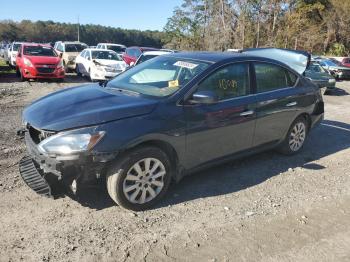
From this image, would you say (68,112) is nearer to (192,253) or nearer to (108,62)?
(192,253)

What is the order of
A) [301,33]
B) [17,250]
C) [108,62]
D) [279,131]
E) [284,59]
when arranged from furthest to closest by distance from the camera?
[301,33] < [108,62] < [284,59] < [279,131] < [17,250]

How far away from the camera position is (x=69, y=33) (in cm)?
9319

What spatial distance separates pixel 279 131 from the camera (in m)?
5.86

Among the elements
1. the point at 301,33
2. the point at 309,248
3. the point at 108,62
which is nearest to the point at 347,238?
the point at 309,248

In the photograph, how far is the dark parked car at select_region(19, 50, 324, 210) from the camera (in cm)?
375

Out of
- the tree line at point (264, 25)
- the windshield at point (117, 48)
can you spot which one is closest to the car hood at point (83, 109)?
the windshield at point (117, 48)

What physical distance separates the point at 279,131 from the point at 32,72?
39.3 ft

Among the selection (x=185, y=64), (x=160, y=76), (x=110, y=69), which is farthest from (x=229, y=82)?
(x=110, y=69)

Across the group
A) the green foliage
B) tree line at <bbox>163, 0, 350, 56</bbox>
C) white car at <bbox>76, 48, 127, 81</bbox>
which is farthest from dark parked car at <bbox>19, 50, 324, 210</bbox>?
the green foliage

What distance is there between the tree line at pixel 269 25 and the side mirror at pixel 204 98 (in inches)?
1347

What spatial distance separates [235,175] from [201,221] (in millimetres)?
1481

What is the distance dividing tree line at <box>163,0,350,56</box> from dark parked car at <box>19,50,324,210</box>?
1307 inches

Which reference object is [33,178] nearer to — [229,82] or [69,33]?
[229,82]

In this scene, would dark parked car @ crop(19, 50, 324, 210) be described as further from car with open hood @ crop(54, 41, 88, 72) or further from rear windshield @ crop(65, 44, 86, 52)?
rear windshield @ crop(65, 44, 86, 52)
